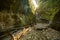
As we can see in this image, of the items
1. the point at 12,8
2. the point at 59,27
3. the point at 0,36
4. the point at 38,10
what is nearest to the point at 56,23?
the point at 59,27

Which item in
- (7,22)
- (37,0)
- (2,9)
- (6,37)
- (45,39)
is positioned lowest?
(45,39)

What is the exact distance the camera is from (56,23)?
12.4 m

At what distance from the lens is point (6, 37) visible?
24.3 ft

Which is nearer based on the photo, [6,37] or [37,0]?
[6,37]

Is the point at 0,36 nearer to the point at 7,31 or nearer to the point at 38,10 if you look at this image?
the point at 7,31

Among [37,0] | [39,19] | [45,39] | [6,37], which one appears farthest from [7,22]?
[37,0]

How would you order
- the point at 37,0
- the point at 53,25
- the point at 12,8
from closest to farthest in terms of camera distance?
the point at 12,8 < the point at 53,25 < the point at 37,0

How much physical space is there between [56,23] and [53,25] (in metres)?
0.64

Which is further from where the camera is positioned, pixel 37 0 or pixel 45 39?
pixel 37 0

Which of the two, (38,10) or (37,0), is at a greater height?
(37,0)

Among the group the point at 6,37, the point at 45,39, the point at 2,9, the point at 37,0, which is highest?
the point at 37,0

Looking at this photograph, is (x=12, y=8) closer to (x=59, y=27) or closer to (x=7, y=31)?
(x=7, y=31)

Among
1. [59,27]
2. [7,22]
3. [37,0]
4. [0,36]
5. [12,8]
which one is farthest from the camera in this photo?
[37,0]

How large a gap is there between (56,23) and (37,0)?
11913 millimetres
